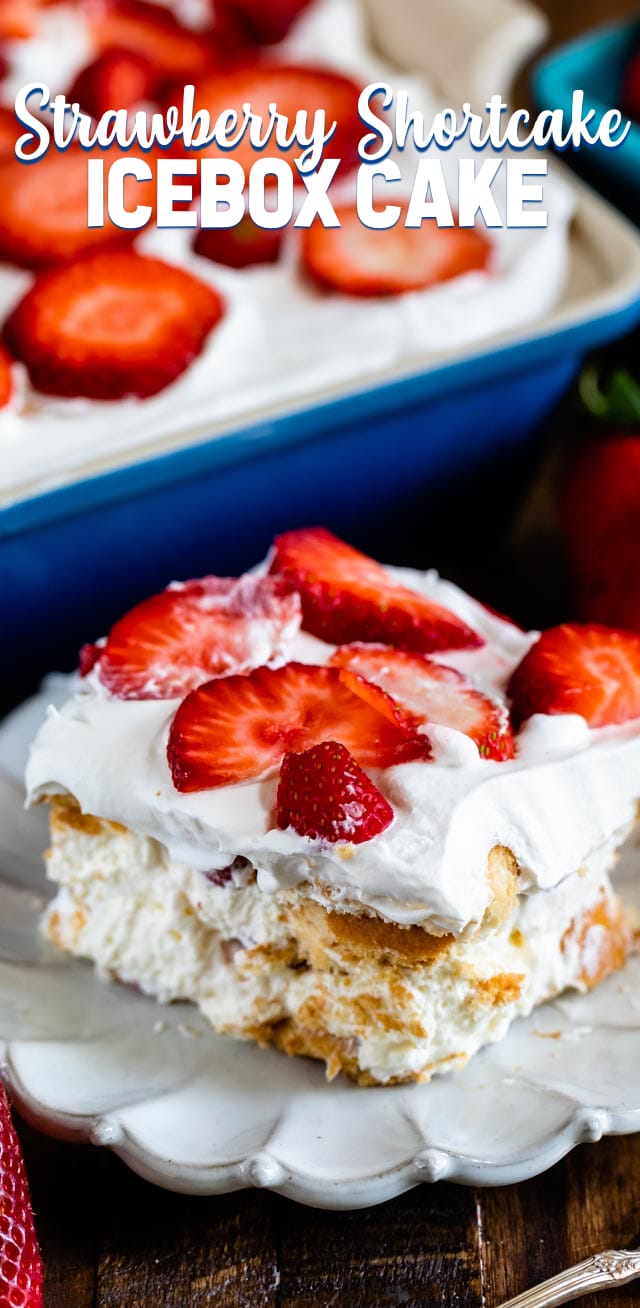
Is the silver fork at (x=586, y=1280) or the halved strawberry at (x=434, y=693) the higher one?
the halved strawberry at (x=434, y=693)

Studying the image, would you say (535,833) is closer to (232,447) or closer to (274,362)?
(232,447)

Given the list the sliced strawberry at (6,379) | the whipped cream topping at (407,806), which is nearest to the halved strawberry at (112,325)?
the sliced strawberry at (6,379)

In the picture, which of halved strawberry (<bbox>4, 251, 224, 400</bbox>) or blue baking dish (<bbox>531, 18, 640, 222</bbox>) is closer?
halved strawberry (<bbox>4, 251, 224, 400</bbox>)

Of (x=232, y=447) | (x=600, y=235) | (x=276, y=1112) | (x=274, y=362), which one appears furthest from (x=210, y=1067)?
(x=600, y=235)

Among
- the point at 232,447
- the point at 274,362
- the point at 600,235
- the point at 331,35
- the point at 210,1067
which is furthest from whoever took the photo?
the point at 331,35

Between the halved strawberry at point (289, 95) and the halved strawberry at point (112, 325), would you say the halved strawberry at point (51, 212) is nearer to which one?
the halved strawberry at point (112, 325)

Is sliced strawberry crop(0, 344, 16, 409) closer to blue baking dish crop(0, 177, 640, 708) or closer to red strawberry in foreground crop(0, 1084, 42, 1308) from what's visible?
blue baking dish crop(0, 177, 640, 708)

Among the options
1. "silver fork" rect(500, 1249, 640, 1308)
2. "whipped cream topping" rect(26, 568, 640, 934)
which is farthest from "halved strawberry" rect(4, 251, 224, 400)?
"silver fork" rect(500, 1249, 640, 1308)
